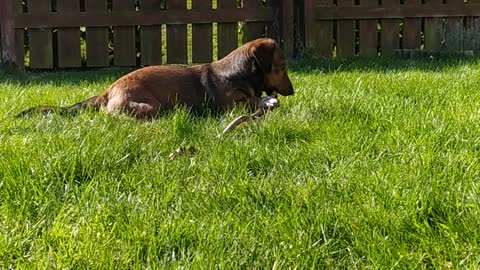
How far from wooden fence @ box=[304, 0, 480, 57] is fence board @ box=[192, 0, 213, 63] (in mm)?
1229

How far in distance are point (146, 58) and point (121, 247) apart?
6350 millimetres

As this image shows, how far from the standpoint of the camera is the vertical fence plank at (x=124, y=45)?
820 cm

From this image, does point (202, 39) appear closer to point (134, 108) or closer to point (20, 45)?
point (20, 45)

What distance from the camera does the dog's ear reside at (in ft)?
17.0

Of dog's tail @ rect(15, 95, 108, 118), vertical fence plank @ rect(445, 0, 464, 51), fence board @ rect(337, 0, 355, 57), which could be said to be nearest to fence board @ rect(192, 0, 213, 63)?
fence board @ rect(337, 0, 355, 57)

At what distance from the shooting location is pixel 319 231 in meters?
2.31

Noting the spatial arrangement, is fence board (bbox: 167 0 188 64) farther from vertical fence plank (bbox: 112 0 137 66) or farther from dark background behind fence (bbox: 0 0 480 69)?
vertical fence plank (bbox: 112 0 137 66)

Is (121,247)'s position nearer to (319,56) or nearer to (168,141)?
(168,141)

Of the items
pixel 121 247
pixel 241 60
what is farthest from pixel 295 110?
pixel 121 247

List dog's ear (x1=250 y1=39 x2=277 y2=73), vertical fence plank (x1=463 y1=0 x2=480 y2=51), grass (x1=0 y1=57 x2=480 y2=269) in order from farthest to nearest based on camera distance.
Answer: vertical fence plank (x1=463 y1=0 x2=480 y2=51) < dog's ear (x1=250 y1=39 x2=277 y2=73) < grass (x1=0 y1=57 x2=480 y2=269)

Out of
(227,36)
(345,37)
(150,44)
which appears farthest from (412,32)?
(150,44)

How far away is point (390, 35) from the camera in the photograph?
889 cm

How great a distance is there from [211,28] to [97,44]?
141 centimetres

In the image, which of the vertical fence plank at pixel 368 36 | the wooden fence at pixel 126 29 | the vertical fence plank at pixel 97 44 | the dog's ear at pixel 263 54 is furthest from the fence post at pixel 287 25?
the dog's ear at pixel 263 54
